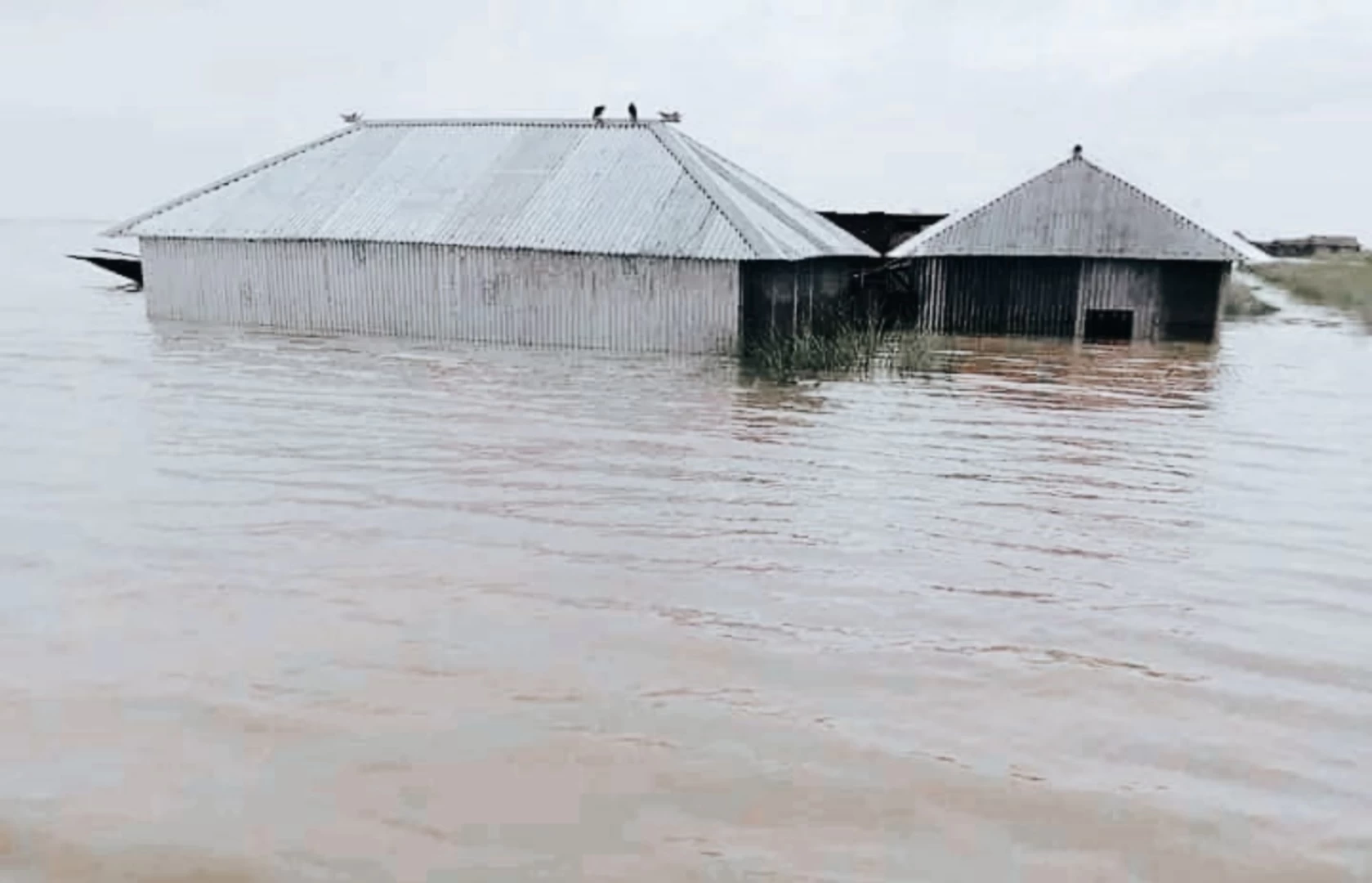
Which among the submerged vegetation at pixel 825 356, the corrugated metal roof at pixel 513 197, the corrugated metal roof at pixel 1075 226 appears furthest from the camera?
the corrugated metal roof at pixel 1075 226

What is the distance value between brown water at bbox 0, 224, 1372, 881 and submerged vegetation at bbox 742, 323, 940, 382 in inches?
200

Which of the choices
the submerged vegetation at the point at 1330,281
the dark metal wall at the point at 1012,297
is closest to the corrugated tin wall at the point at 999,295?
the dark metal wall at the point at 1012,297

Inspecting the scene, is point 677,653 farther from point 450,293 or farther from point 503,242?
point 450,293

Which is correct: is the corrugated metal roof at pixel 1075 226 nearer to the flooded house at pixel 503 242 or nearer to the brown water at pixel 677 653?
the flooded house at pixel 503 242

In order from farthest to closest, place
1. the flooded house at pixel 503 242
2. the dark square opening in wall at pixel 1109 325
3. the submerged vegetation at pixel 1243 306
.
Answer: the submerged vegetation at pixel 1243 306 < the dark square opening in wall at pixel 1109 325 < the flooded house at pixel 503 242

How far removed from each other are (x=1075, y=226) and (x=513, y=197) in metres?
12.0

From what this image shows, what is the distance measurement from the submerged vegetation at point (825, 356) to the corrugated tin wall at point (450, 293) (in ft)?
3.22

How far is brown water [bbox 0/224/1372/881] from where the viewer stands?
456cm

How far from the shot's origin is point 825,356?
19453mm

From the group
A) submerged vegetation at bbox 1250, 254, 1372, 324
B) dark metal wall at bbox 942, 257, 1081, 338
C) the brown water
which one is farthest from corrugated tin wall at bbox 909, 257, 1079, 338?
the brown water

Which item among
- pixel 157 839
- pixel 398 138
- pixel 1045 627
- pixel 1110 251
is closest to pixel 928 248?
pixel 1110 251

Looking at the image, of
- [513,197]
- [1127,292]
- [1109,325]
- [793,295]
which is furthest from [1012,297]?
[513,197]

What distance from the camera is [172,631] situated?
674cm

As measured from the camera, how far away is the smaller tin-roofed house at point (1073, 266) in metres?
25.7
